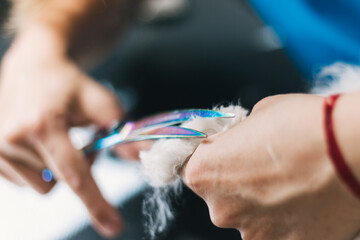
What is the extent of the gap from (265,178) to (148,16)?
14.1 inches

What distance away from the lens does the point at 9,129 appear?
0.92 ft

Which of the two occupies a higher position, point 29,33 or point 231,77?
point 29,33

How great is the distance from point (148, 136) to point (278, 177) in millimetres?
98

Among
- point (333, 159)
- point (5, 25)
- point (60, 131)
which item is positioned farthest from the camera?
point (5, 25)

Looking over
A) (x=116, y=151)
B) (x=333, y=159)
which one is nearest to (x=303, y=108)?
(x=333, y=159)

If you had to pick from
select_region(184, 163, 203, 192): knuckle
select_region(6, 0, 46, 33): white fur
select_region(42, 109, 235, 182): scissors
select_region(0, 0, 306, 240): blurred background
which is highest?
select_region(6, 0, 46, 33): white fur

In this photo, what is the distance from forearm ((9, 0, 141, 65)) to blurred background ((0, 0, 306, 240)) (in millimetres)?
28

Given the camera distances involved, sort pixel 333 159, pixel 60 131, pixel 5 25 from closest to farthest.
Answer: pixel 333 159, pixel 60 131, pixel 5 25

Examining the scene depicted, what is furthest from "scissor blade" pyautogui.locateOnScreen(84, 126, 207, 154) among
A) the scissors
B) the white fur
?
the white fur

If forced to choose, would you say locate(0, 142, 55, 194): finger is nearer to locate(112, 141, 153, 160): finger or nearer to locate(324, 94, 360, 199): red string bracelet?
locate(112, 141, 153, 160): finger

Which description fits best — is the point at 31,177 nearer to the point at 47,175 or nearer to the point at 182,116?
the point at 47,175

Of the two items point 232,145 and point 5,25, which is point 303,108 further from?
point 5,25

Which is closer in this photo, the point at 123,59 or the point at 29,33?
the point at 29,33

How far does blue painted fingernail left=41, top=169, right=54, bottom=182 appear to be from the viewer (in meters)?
0.31
